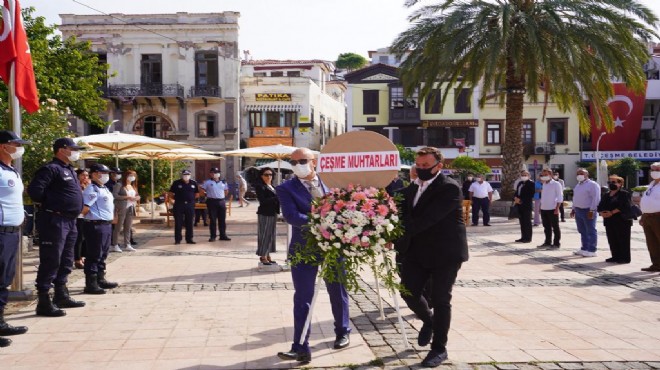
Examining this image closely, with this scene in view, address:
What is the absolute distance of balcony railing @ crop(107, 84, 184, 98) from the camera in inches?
1676

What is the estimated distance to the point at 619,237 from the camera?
1141 cm

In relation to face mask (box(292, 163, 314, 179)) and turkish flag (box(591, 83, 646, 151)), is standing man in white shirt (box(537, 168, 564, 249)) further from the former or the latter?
turkish flag (box(591, 83, 646, 151))

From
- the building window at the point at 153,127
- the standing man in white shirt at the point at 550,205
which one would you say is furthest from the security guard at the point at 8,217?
the building window at the point at 153,127

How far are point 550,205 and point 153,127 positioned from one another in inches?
1374

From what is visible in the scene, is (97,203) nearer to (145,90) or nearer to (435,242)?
(435,242)

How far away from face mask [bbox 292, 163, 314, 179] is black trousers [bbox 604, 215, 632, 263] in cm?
758

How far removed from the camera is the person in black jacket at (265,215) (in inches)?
428

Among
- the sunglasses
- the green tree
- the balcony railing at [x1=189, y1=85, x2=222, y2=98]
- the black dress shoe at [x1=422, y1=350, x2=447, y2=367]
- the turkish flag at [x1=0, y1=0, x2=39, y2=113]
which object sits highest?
the green tree

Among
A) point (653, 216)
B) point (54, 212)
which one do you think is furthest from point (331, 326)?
point (653, 216)

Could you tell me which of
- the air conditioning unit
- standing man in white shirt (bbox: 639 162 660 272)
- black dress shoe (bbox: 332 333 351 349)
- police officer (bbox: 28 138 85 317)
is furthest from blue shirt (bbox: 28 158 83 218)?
the air conditioning unit

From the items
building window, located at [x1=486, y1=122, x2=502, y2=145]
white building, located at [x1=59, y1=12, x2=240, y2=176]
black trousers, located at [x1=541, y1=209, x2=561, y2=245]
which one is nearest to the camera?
black trousers, located at [x1=541, y1=209, x2=561, y2=245]

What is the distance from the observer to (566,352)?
5.63 meters

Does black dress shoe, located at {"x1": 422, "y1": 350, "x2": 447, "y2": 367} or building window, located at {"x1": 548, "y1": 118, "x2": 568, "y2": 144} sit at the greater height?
building window, located at {"x1": 548, "y1": 118, "x2": 568, "y2": 144}

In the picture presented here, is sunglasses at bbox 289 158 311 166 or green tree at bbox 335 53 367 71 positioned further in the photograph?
green tree at bbox 335 53 367 71
